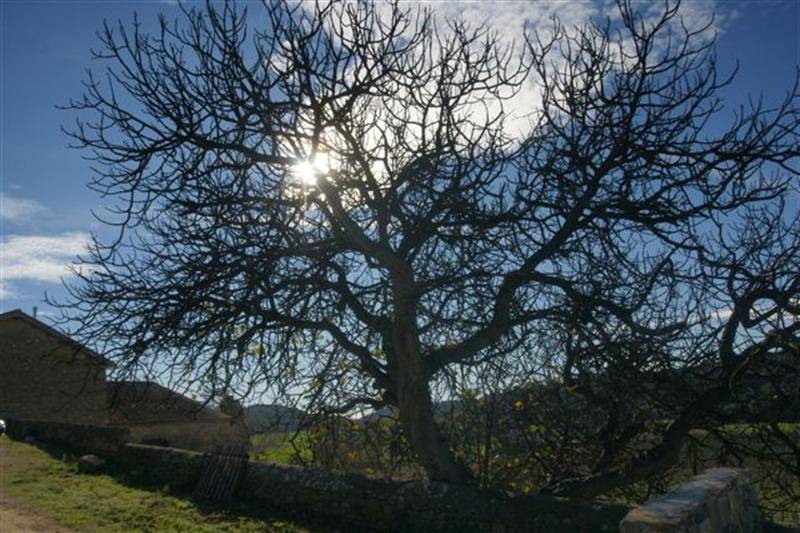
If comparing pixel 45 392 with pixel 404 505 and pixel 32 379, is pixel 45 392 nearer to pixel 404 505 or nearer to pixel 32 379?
pixel 32 379

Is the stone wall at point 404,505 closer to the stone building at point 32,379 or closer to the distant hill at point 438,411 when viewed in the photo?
the distant hill at point 438,411

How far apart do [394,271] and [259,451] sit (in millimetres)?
6741

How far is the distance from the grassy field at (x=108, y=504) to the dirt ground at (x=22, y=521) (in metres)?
0.17

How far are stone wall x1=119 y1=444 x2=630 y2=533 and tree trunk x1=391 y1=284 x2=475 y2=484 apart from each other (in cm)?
30

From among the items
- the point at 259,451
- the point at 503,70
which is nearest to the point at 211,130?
the point at 503,70

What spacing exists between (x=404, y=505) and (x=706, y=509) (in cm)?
519

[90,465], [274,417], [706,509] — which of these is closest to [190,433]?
[90,465]

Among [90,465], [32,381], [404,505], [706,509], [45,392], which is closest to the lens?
[706,509]

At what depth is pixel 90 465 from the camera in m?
16.0

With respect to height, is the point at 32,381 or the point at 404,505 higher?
the point at 32,381

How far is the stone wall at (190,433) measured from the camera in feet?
105

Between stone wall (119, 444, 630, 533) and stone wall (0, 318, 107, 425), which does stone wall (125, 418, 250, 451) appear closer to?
stone wall (0, 318, 107, 425)

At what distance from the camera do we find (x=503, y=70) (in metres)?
8.45

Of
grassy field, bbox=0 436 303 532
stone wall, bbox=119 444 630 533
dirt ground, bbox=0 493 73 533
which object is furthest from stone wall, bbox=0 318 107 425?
stone wall, bbox=119 444 630 533
